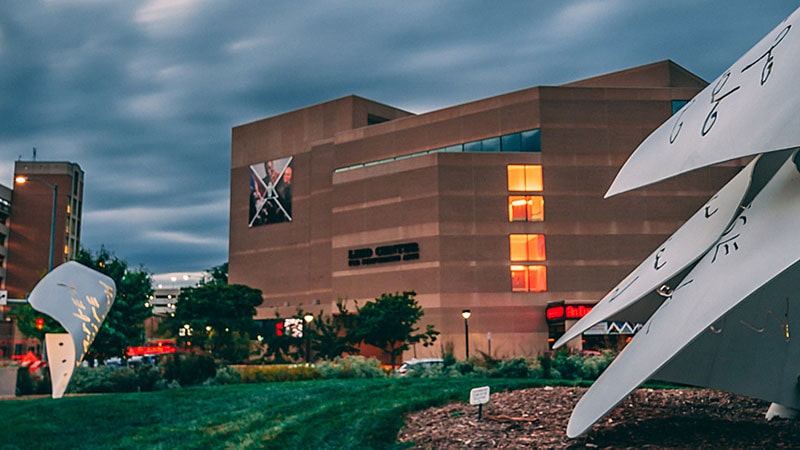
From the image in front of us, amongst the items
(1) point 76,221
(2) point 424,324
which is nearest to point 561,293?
(2) point 424,324

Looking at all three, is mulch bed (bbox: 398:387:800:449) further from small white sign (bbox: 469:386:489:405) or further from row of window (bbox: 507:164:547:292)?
row of window (bbox: 507:164:547:292)

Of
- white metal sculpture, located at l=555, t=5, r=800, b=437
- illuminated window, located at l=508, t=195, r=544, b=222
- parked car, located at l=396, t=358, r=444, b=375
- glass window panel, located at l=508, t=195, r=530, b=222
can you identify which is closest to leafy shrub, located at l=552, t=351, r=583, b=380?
parked car, located at l=396, t=358, r=444, b=375

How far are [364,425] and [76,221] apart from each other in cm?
12000

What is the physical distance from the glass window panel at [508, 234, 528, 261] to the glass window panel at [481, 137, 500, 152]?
7.32 metres

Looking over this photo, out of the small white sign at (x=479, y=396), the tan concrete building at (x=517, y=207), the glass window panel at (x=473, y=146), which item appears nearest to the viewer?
the small white sign at (x=479, y=396)

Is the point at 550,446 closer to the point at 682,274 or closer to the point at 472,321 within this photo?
the point at 682,274

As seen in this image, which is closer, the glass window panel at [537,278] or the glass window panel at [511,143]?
the glass window panel at [537,278]

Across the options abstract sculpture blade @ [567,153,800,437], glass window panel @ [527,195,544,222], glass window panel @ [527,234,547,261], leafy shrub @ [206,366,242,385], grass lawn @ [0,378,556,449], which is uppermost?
glass window panel @ [527,195,544,222]

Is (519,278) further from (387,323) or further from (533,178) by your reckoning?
(387,323)

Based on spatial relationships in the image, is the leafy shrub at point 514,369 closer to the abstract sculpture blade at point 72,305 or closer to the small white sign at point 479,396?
the small white sign at point 479,396

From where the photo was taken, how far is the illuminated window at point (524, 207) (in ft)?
201

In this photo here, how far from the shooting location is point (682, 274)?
1188cm

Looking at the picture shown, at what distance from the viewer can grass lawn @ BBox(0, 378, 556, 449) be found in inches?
524

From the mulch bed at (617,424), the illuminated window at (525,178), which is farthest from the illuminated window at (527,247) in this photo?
the mulch bed at (617,424)
